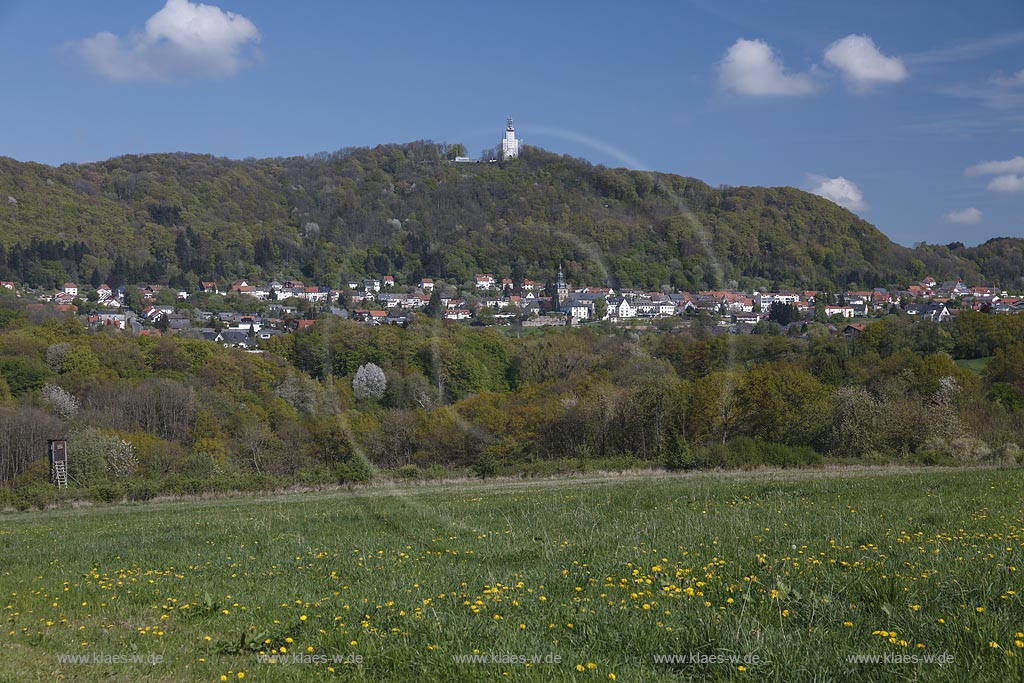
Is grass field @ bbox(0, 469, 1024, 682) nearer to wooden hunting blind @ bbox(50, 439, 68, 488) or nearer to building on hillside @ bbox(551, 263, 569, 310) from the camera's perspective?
building on hillside @ bbox(551, 263, 569, 310)

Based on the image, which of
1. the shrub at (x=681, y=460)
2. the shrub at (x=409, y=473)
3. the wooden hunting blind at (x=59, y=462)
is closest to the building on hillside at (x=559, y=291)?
the shrub at (x=681, y=460)

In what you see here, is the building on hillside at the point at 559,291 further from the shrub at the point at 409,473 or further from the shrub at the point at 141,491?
the shrub at the point at 141,491

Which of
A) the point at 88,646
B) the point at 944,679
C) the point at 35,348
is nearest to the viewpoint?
the point at 944,679

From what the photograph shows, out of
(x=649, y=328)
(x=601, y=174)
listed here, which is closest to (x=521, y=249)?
(x=601, y=174)

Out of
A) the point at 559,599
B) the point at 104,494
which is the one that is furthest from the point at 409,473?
the point at 559,599

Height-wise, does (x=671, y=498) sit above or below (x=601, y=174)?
below

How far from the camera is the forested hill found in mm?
23781

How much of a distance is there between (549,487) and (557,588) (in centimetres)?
1580

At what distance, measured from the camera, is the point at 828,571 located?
314 inches

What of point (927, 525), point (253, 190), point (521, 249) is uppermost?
point (253, 190)

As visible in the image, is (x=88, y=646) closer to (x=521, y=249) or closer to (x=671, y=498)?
(x=671, y=498)

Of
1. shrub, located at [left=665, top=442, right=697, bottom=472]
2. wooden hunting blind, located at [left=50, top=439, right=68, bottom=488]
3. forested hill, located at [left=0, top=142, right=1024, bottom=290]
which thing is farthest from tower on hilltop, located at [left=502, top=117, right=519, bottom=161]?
wooden hunting blind, located at [left=50, top=439, right=68, bottom=488]

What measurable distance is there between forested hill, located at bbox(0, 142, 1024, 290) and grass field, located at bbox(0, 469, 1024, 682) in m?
12.2

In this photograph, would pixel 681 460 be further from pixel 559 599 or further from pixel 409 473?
pixel 559 599
